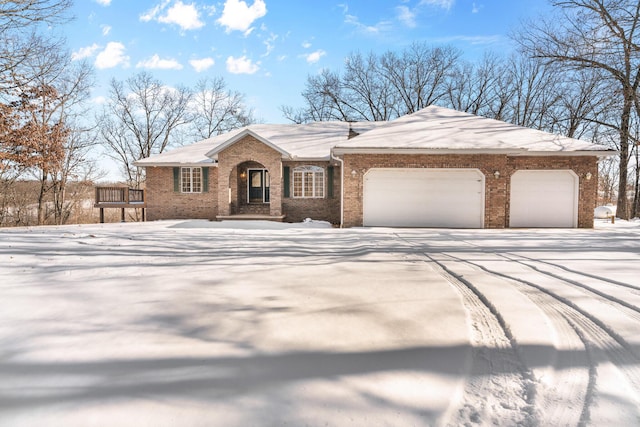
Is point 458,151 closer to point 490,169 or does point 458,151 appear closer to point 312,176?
point 490,169

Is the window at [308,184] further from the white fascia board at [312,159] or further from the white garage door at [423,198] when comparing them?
the white garage door at [423,198]

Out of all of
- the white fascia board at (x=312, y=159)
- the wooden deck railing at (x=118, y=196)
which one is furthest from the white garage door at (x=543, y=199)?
the wooden deck railing at (x=118, y=196)

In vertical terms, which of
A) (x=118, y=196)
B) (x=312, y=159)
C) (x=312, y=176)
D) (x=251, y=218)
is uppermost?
(x=312, y=159)

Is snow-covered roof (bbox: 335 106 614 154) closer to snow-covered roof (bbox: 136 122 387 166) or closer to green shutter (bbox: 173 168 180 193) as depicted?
snow-covered roof (bbox: 136 122 387 166)

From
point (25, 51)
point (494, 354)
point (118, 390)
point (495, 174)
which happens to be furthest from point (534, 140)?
point (25, 51)

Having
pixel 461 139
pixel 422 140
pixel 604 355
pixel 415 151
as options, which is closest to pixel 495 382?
pixel 604 355

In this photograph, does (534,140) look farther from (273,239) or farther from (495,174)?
(273,239)

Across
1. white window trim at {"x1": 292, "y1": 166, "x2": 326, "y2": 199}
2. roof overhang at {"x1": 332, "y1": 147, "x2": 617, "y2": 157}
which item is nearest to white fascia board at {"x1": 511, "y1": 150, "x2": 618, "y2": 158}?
roof overhang at {"x1": 332, "y1": 147, "x2": 617, "y2": 157}

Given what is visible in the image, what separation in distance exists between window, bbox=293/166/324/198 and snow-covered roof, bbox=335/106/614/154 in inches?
127

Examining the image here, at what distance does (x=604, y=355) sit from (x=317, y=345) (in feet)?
6.81

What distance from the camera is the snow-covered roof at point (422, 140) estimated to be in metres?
11.8

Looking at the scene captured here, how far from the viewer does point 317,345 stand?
253 cm

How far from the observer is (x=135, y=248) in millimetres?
6898

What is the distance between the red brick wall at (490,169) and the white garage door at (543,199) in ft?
0.84
